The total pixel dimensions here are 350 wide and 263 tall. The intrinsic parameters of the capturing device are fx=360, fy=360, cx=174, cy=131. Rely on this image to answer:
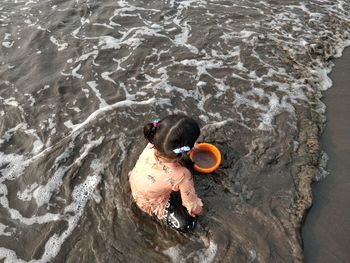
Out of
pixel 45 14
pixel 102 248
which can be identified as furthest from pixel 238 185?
pixel 45 14

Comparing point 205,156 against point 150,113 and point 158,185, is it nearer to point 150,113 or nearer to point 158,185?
point 158,185

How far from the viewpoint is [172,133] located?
349 cm

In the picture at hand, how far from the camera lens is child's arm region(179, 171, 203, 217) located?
3.87 meters

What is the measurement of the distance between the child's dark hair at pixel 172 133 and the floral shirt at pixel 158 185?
0.92 feet

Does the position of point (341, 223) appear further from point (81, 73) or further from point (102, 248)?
point (81, 73)

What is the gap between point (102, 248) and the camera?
4074 millimetres

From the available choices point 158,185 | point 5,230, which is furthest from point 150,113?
point 5,230

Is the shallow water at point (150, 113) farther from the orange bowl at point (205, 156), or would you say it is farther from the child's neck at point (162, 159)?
the child's neck at point (162, 159)

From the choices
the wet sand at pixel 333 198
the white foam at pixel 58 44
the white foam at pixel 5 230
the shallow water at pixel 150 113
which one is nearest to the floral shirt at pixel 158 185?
the shallow water at pixel 150 113

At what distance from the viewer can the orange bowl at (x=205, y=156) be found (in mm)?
4789

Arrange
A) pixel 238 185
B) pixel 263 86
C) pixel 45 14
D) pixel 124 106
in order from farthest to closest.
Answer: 1. pixel 45 14
2. pixel 263 86
3. pixel 124 106
4. pixel 238 185

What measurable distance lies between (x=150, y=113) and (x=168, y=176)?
2097mm

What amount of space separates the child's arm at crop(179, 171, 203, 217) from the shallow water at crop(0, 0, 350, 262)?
1.19 feet

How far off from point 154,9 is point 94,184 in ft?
17.0
